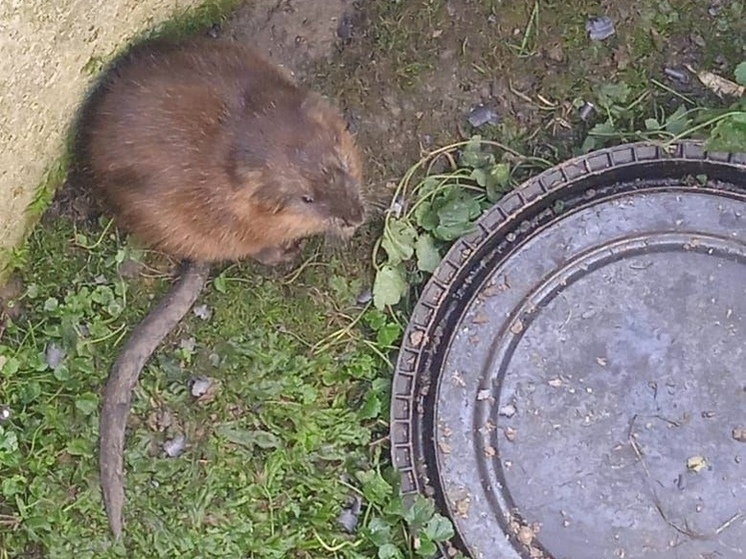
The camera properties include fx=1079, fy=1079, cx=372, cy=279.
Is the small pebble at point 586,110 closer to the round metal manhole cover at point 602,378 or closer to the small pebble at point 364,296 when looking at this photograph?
the round metal manhole cover at point 602,378

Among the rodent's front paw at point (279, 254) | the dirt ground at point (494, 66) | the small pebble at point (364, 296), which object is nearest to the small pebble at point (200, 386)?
the rodent's front paw at point (279, 254)

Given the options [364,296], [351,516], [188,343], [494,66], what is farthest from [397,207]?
[351,516]

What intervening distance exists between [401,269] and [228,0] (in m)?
0.92

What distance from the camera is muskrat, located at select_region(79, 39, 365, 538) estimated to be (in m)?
2.62

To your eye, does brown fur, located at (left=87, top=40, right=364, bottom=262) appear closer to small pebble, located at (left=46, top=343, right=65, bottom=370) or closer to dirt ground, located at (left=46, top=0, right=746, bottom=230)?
dirt ground, located at (left=46, top=0, right=746, bottom=230)

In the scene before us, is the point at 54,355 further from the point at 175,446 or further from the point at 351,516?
the point at 351,516

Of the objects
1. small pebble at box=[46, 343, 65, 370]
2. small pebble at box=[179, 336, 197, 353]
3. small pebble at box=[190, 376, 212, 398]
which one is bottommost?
small pebble at box=[190, 376, 212, 398]

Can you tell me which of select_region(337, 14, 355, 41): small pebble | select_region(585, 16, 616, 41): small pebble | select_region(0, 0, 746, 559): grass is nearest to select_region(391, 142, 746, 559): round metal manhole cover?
select_region(0, 0, 746, 559): grass

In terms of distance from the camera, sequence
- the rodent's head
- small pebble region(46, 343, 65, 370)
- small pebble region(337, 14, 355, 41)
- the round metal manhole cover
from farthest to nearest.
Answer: small pebble region(337, 14, 355, 41) → small pebble region(46, 343, 65, 370) → the round metal manhole cover → the rodent's head

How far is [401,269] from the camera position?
9.84ft

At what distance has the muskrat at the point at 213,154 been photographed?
2623mm

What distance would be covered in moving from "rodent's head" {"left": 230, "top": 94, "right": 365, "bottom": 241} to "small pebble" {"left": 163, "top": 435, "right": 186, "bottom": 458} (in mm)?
746

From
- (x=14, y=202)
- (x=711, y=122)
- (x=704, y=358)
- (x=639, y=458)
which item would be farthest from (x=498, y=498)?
(x=14, y=202)

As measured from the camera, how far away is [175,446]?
9.82ft
